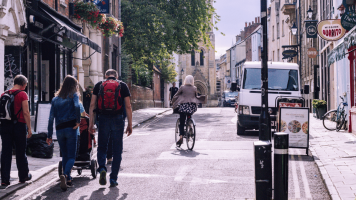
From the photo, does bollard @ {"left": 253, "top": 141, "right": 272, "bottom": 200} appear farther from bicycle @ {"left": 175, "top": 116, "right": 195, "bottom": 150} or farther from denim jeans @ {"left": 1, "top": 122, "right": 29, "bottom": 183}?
bicycle @ {"left": 175, "top": 116, "right": 195, "bottom": 150}

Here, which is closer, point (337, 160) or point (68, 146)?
point (68, 146)

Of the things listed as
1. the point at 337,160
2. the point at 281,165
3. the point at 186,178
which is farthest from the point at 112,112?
the point at 337,160

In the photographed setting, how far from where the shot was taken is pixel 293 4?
4181cm

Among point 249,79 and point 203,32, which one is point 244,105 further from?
point 203,32

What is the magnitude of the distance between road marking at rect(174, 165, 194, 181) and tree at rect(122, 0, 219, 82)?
21.6 m

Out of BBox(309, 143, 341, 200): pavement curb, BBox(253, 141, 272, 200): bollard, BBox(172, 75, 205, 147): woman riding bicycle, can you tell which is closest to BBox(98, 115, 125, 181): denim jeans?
BBox(253, 141, 272, 200): bollard

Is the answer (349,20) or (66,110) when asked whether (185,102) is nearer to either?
(66,110)

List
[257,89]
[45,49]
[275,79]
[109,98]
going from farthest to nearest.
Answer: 1. [45,49]
2. [275,79]
3. [257,89]
4. [109,98]

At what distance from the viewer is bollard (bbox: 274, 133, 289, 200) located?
566 cm

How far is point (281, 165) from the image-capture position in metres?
5.70

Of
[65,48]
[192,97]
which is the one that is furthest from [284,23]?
[192,97]

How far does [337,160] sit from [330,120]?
864 centimetres

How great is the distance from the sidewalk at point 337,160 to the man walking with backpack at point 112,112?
3.16 metres

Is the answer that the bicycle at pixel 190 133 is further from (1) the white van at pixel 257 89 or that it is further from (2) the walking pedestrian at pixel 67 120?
(2) the walking pedestrian at pixel 67 120
